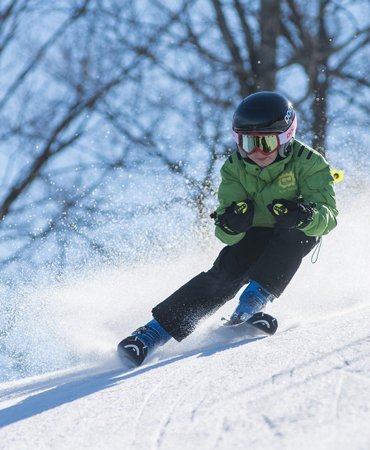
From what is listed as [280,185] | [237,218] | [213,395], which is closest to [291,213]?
[237,218]

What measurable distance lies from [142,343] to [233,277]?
2.33ft

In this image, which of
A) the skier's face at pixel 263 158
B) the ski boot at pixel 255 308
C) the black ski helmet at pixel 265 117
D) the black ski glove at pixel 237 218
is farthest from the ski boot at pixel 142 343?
the black ski helmet at pixel 265 117

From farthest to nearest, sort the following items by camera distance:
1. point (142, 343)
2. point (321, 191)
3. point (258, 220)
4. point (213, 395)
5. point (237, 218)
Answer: point (258, 220) < point (321, 191) < point (237, 218) < point (142, 343) < point (213, 395)

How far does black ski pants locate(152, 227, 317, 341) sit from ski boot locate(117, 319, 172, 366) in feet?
0.15

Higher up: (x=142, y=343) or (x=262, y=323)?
(x=262, y=323)

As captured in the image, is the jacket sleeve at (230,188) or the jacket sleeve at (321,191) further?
the jacket sleeve at (230,188)

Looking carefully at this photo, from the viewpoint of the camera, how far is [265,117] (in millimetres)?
4078

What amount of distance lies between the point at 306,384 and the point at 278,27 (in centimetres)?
1192

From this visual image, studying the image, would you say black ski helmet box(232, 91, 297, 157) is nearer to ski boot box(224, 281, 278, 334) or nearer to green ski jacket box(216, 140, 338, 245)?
green ski jacket box(216, 140, 338, 245)

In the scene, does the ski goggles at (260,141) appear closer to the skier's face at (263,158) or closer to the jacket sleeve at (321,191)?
the skier's face at (263,158)

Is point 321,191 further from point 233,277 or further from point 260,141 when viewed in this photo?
point 233,277

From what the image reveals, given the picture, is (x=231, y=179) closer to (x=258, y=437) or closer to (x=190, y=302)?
(x=190, y=302)

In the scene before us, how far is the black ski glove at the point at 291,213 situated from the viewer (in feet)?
12.6

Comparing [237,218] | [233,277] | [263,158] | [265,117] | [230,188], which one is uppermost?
[265,117]
